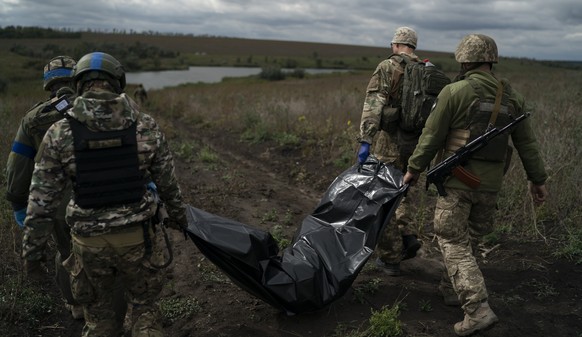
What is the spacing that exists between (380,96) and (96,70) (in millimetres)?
2415

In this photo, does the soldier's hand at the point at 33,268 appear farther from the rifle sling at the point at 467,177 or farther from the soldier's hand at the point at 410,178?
the rifle sling at the point at 467,177

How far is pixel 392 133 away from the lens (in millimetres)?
4082

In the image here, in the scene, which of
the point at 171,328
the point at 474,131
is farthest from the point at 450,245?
the point at 171,328

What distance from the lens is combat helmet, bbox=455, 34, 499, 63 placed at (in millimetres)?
3139

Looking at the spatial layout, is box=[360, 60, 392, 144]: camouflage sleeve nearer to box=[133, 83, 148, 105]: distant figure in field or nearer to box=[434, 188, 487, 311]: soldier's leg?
box=[434, 188, 487, 311]: soldier's leg

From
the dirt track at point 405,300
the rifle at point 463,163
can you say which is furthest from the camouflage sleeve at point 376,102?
the dirt track at point 405,300

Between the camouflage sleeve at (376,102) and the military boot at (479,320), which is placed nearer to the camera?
the military boot at (479,320)

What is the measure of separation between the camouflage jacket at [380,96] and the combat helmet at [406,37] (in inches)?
5.4

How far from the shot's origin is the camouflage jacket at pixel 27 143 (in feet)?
9.52

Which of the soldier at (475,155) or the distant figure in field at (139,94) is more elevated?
the soldier at (475,155)

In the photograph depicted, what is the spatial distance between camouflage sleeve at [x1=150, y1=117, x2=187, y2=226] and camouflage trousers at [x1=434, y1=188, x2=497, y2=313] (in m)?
1.87

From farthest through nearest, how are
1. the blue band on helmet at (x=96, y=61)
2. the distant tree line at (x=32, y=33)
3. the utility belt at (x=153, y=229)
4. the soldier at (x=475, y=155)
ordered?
the distant tree line at (x=32, y=33)
the soldier at (x=475, y=155)
the utility belt at (x=153, y=229)
the blue band on helmet at (x=96, y=61)

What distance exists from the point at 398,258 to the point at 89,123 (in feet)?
9.43

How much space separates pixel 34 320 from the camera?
3434 millimetres
